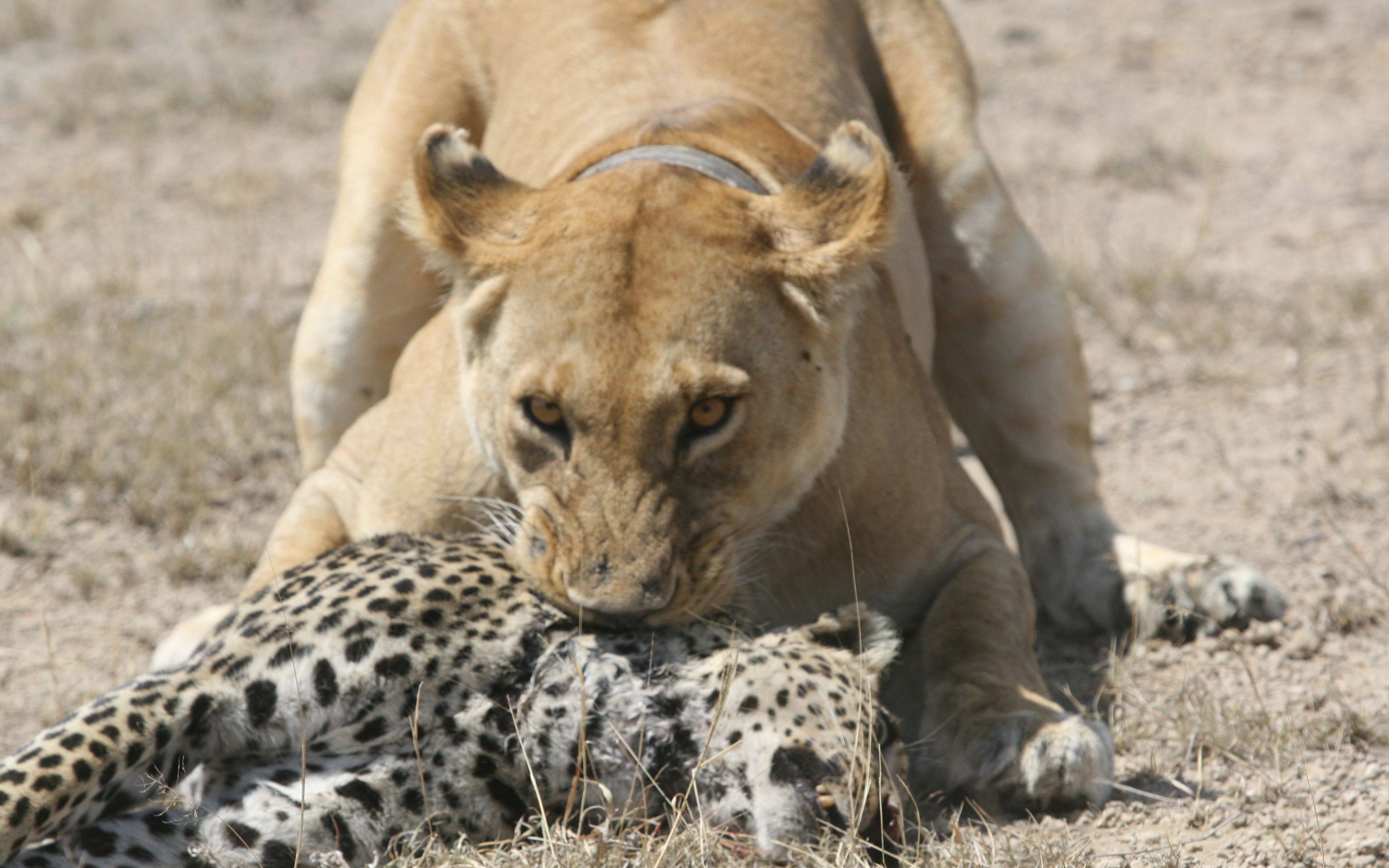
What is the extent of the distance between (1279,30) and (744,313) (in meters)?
10.0

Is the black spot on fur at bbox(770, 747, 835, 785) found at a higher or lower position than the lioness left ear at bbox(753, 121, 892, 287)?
lower

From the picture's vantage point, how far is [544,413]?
10.9 feet

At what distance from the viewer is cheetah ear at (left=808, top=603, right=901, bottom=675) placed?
3320 millimetres

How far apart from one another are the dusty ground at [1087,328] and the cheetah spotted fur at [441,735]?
0.40 metres

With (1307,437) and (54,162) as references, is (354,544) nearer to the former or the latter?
(1307,437)

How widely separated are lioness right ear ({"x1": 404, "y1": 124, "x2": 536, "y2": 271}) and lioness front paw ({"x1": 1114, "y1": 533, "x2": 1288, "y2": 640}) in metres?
2.19

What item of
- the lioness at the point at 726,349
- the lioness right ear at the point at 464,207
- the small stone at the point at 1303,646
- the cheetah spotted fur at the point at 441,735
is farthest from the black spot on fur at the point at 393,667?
the small stone at the point at 1303,646

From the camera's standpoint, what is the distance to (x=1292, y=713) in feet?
12.4

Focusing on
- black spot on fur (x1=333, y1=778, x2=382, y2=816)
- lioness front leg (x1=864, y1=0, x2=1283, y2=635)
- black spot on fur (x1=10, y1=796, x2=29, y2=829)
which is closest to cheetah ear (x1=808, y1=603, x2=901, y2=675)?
black spot on fur (x1=333, y1=778, x2=382, y2=816)

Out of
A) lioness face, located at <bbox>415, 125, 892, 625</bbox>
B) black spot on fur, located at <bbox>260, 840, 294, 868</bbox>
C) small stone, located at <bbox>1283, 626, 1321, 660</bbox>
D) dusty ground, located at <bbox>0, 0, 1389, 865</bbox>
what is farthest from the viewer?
small stone, located at <bbox>1283, 626, 1321, 660</bbox>

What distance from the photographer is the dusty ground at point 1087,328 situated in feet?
12.2

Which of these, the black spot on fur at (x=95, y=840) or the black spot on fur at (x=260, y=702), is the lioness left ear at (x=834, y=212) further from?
the black spot on fur at (x=95, y=840)

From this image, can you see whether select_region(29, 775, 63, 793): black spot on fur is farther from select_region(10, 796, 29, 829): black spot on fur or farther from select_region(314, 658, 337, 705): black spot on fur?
select_region(314, 658, 337, 705): black spot on fur

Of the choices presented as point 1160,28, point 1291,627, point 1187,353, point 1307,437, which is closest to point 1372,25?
point 1160,28
